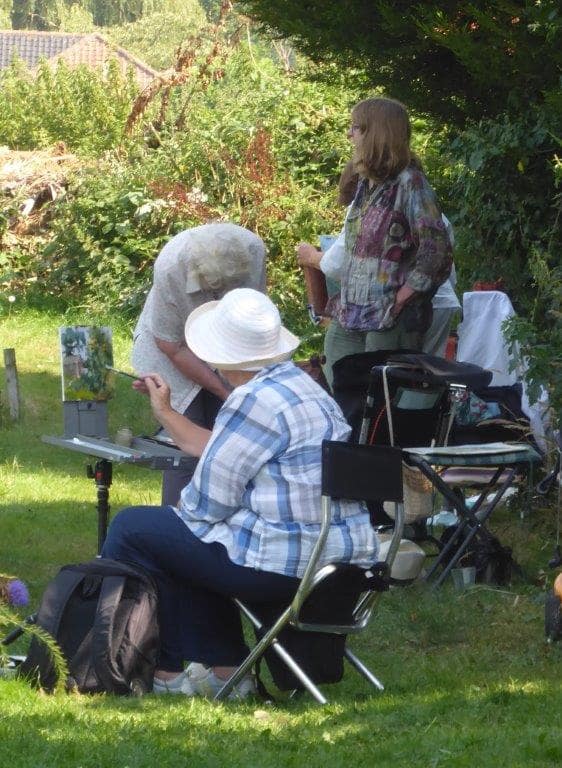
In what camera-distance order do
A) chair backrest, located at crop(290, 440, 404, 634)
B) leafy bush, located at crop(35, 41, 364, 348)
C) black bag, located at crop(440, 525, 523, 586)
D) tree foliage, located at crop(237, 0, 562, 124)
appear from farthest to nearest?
leafy bush, located at crop(35, 41, 364, 348) → tree foliage, located at crop(237, 0, 562, 124) → black bag, located at crop(440, 525, 523, 586) → chair backrest, located at crop(290, 440, 404, 634)

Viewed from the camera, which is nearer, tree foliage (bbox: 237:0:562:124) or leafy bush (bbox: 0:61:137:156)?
tree foliage (bbox: 237:0:562:124)

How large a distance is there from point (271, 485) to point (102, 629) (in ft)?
2.30

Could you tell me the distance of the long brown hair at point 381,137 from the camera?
6.30 metres

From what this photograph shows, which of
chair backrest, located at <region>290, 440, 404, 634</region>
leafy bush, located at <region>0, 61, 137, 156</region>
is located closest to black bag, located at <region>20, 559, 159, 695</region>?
chair backrest, located at <region>290, 440, 404, 634</region>

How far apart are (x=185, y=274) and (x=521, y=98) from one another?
2.16 metres

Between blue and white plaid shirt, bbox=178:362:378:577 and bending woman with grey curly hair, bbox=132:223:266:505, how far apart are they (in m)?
1.33

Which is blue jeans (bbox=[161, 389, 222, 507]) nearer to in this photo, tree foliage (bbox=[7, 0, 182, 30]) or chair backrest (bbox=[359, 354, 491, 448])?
chair backrest (bbox=[359, 354, 491, 448])

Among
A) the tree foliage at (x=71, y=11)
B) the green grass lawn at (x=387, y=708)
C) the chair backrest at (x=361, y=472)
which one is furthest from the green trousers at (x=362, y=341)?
the tree foliage at (x=71, y=11)

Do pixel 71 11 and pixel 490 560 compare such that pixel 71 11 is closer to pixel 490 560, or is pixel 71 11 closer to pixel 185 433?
pixel 490 560

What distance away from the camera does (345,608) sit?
455cm

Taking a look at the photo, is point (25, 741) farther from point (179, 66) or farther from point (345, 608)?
point (179, 66)

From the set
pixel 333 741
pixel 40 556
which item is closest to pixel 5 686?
pixel 333 741

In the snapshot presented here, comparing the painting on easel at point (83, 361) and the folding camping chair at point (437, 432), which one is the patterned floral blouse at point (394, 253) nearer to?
the folding camping chair at point (437, 432)

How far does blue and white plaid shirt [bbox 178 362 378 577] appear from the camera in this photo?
440 centimetres
